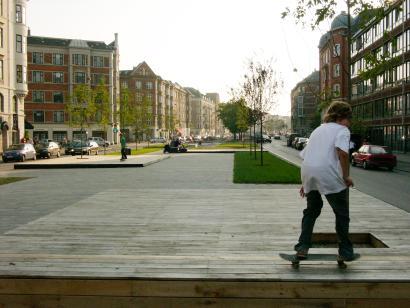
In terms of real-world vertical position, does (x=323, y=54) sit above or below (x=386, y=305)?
above

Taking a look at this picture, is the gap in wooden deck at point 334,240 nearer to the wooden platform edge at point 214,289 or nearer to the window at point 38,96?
the wooden platform edge at point 214,289

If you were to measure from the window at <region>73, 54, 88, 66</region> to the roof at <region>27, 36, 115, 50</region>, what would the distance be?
5.30 feet

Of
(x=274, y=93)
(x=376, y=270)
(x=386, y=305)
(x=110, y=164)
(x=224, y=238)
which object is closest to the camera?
(x=386, y=305)

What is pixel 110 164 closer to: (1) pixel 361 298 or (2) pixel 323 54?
(1) pixel 361 298

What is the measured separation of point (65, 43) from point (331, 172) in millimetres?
79319

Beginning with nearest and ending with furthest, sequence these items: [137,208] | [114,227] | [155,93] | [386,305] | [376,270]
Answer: [386,305], [376,270], [114,227], [137,208], [155,93]

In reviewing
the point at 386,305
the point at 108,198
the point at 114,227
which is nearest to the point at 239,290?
the point at 386,305

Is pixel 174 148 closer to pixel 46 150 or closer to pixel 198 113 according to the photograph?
pixel 46 150

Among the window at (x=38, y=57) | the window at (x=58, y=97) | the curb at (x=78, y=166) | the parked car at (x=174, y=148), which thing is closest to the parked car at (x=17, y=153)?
the curb at (x=78, y=166)

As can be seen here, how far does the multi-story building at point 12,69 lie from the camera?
150 ft

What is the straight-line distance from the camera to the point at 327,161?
469cm

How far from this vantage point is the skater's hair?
4.82m

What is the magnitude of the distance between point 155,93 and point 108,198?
327ft

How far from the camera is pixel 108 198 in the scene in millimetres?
11789
